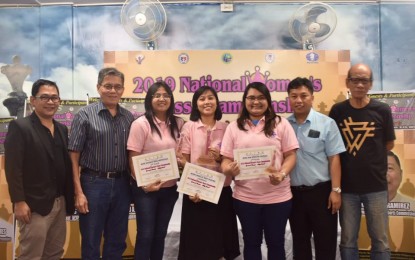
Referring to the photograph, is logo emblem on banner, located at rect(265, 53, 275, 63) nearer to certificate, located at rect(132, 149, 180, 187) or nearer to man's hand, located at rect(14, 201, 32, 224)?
certificate, located at rect(132, 149, 180, 187)

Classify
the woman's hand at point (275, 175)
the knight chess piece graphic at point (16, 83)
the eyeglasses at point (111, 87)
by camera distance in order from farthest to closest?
the knight chess piece graphic at point (16, 83) → the eyeglasses at point (111, 87) → the woman's hand at point (275, 175)

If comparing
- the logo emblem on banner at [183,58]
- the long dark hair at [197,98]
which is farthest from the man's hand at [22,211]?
the logo emblem on banner at [183,58]

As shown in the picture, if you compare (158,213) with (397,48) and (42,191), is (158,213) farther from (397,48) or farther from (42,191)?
(397,48)

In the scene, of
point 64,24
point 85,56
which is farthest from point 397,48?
point 64,24

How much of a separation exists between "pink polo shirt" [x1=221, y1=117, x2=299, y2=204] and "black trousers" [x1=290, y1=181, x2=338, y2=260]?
17 centimetres

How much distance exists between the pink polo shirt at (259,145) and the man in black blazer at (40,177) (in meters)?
1.22

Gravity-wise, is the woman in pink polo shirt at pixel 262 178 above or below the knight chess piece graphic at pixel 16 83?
below

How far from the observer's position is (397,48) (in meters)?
4.16

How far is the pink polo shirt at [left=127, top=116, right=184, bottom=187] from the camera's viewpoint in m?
2.44

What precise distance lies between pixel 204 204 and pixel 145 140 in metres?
0.66

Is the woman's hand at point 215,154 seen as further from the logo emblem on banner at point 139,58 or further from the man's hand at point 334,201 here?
the logo emblem on banner at point 139,58

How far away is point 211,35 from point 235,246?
8.81ft

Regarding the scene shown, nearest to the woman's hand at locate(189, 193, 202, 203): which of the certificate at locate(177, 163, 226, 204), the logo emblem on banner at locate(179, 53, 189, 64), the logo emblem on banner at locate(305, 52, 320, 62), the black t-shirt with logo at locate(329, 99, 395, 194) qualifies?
the certificate at locate(177, 163, 226, 204)

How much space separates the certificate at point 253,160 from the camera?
2.25m
